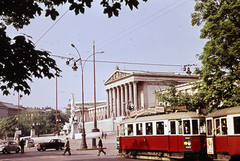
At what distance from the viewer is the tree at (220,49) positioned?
23188mm

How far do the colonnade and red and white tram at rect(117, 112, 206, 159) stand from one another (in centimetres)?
8113

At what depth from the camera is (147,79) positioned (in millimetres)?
111750

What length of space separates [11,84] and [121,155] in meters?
17.5

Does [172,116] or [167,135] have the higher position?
[172,116]

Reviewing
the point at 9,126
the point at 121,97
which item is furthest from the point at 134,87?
the point at 9,126

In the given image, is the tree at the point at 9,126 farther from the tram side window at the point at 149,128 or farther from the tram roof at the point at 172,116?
the tram side window at the point at 149,128

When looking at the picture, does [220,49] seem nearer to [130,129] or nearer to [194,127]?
[194,127]

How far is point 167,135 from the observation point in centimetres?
2155

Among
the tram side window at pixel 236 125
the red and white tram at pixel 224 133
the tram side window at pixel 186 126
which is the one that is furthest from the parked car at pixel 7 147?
the tram side window at pixel 236 125

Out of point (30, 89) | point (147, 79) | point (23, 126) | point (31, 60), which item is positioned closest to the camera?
point (31, 60)

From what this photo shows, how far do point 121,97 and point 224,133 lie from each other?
3995 inches

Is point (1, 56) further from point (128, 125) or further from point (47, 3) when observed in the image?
point (128, 125)

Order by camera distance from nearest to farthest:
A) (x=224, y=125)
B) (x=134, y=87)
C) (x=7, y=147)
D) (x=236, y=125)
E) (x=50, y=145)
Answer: (x=236, y=125)
(x=224, y=125)
(x=7, y=147)
(x=50, y=145)
(x=134, y=87)

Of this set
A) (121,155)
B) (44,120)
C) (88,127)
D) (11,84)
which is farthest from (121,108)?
(11,84)
